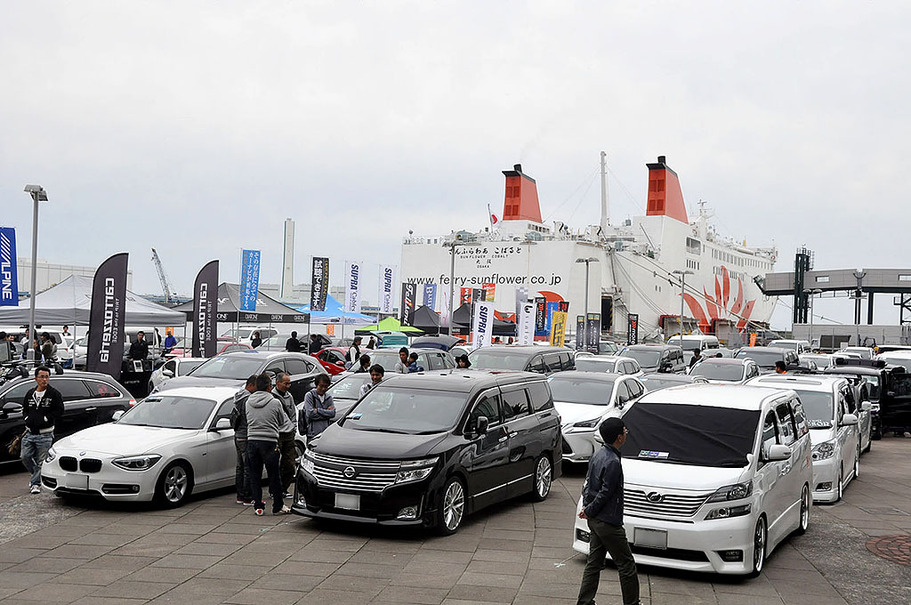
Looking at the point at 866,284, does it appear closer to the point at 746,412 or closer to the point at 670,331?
the point at 670,331

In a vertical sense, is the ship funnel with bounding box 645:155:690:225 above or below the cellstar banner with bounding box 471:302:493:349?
above

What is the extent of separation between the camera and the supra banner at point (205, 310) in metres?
23.9

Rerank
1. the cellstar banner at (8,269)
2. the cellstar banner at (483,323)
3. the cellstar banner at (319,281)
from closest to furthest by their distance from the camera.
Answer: the cellstar banner at (8,269), the cellstar banner at (483,323), the cellstar banner at (319,281)

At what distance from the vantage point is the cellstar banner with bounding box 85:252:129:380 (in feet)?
60.0

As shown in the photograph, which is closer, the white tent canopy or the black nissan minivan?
the black nissan minivan

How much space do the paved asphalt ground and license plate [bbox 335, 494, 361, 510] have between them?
0.36 meters

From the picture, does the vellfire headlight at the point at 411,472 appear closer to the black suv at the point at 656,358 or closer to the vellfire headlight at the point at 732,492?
the vellfire headlight at the point at 732,492

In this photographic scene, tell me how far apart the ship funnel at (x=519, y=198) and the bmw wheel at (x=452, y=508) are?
2210 inches

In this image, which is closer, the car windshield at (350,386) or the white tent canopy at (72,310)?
the car windshield at (350,386)

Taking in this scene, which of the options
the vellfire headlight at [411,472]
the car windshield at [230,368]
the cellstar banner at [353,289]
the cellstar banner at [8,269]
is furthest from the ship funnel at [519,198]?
the vellfire headlight at [411,472]

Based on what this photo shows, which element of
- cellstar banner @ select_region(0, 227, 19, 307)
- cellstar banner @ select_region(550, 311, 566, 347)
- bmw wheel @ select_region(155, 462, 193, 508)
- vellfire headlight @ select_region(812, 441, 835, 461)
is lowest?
bmw wheel @ select_region(155, 462, 193, 508)

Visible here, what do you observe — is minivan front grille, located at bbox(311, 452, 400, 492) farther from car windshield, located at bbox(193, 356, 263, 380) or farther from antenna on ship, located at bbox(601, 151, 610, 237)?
antenna on ship, located at bbox(601, 151, 610, 237)

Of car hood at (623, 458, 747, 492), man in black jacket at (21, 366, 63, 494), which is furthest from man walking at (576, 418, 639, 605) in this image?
man in black jacket at (21, 366, 63, 494)

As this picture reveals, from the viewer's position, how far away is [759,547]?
7590 millimetres
